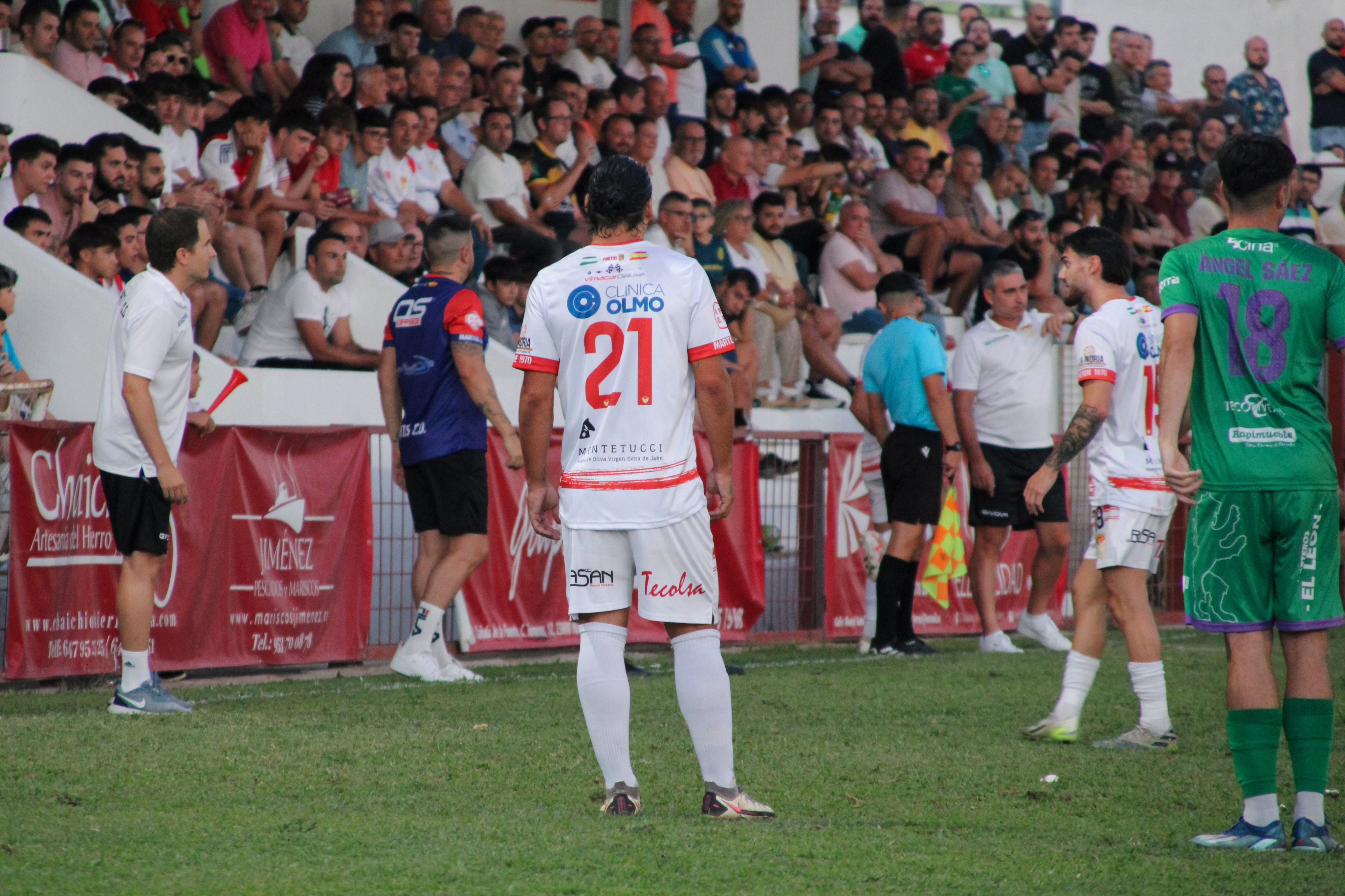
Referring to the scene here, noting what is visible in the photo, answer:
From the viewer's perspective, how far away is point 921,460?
9.91 m

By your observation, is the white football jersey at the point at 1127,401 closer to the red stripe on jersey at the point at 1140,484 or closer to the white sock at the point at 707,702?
the red stripe on jersey at the point at 1140,484

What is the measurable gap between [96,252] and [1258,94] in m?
16.2

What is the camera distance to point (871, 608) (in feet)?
35.2

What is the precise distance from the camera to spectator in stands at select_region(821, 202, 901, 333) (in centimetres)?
1461

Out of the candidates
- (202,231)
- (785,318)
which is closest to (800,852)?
(202,231)

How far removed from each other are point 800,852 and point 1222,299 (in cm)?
Result: 206

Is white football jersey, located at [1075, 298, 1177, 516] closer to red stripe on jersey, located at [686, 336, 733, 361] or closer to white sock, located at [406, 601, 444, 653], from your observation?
red stripe on jersey, located at [686, 336, 733, 361]

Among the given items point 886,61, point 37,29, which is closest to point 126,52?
point 37,29

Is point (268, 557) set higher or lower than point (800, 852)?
higher

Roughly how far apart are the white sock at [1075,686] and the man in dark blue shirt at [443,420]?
3122mm

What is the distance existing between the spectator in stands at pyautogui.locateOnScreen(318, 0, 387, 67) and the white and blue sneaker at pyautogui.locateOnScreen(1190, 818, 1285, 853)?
10.6 metres

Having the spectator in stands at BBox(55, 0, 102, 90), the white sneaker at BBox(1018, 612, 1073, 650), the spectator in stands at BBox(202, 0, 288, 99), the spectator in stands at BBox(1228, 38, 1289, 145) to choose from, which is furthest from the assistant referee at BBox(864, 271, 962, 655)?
the spectator in stands at BBox(1228, 38, 1289, 145)

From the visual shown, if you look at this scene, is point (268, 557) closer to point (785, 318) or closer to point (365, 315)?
point (365, 315)

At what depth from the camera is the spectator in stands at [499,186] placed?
12773 millimetres
